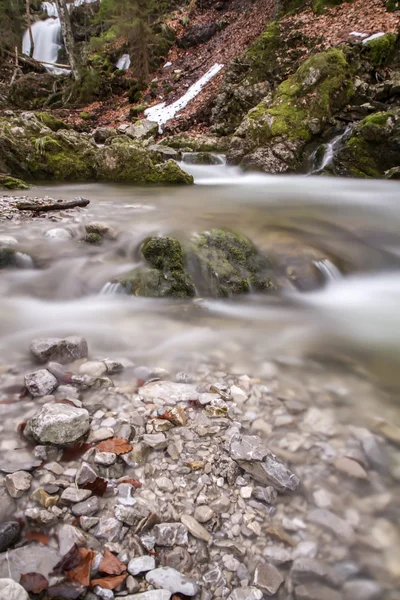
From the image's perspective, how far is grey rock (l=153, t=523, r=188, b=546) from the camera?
5.17 ft

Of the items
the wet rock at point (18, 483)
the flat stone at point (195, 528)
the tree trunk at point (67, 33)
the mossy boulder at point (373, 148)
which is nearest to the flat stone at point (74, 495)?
the wet rock at point (18, 483)

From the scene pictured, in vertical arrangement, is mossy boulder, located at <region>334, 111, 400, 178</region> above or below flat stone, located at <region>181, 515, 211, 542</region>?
above

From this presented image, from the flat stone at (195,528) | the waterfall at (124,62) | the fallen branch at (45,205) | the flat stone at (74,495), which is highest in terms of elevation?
the waterfall at (124,62)

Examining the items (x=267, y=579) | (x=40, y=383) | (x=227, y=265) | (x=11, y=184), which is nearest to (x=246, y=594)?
(x=267, y=579)

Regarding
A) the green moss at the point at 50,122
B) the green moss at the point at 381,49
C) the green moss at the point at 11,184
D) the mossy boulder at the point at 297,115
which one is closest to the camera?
the green moss at the point at 11,184

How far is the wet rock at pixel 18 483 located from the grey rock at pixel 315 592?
1.25m

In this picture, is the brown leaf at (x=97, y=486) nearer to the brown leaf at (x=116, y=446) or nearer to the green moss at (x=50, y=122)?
the brown leaf at (x=116, y=446)

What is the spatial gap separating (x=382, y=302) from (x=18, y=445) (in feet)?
13.3

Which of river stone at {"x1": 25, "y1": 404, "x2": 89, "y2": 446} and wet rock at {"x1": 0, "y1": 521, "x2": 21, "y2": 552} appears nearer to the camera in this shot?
wet rock at {"x1": 0, "y1": 521, "x2": 21, "y2": 552}

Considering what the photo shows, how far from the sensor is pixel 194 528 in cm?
165

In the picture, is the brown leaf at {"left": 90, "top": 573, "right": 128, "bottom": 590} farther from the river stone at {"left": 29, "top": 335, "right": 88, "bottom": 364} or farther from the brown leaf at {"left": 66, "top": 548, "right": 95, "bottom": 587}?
the river stone at {"left": 29, "top": 335, "right": 88, "bottom": 364}

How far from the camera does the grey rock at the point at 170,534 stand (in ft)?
5.17

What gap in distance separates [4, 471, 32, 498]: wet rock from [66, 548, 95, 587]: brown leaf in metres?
0.43

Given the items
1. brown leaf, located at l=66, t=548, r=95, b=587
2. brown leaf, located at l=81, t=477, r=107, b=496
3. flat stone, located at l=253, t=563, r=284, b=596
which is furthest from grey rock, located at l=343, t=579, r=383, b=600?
brown leaf, located at l=81, t=477, r=107, b=496
